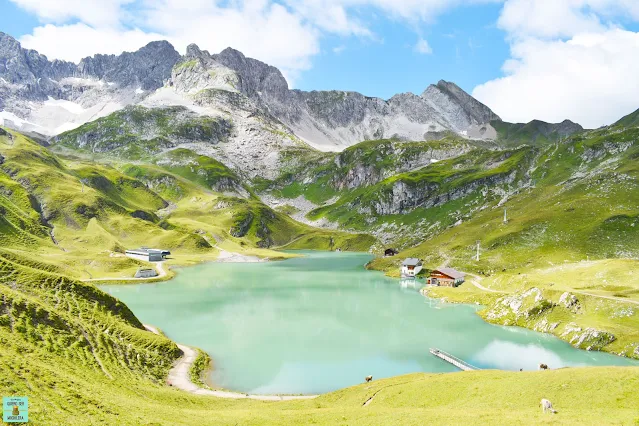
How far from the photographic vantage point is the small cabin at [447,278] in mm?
125562

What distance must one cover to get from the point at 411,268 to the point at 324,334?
282 ft

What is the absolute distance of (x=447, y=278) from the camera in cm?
12725

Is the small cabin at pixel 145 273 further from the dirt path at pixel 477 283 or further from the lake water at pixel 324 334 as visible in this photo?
the dirt path at pixel 477 283

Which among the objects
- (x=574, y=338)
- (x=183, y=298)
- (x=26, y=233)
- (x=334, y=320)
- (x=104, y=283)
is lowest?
(x=574, y=338)

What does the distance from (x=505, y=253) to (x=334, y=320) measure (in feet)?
266

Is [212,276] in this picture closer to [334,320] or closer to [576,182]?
[334,320]

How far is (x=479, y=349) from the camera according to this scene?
6556 cm

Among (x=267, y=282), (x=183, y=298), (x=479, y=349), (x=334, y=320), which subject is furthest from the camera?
(x=267, y=282)

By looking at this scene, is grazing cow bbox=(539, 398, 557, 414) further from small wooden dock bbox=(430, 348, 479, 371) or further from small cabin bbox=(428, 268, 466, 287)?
small cabin bbox=(428, 268, 466, 287)

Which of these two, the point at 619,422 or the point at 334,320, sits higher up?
the point at 334,320

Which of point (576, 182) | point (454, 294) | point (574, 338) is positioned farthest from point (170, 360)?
point (576, 182)

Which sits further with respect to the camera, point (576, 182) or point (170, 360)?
point (576, 182)

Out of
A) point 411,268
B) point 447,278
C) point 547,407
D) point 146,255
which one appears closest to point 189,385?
point 547,407

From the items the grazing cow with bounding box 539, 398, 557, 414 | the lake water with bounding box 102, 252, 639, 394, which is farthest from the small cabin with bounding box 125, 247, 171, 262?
the grazing cow with bounding box 539, 398, 557, 414
